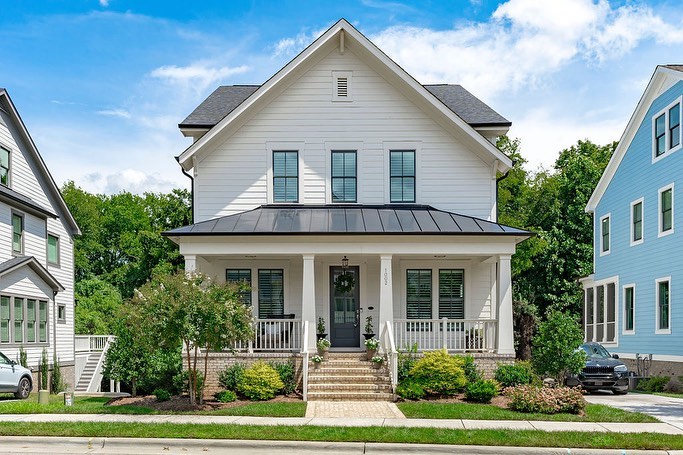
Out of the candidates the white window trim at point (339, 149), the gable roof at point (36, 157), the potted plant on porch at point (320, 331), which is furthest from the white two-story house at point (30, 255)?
the white window trim at point (339, 149)

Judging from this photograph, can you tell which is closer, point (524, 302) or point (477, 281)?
point (477, 281)

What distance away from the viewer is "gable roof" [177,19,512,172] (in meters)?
21.1

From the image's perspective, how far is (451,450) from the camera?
11.3 meters

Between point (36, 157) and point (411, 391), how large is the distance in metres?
19.0

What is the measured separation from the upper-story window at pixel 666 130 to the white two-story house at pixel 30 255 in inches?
896

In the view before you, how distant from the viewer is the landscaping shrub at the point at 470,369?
60.1 feet

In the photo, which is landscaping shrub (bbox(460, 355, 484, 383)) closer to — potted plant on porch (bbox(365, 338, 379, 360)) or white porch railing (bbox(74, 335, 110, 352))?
potted plant on porch (bbox(365, 338, 379, 360))

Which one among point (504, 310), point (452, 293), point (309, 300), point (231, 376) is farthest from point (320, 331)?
point (504, 310)

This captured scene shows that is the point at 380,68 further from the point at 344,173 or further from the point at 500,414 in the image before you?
the point at 500,414

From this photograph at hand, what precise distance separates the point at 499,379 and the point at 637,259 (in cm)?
1183

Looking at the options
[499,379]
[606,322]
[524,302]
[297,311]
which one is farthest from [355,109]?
[524,302]

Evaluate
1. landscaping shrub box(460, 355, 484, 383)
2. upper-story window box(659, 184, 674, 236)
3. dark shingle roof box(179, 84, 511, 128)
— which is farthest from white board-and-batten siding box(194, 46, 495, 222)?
upper-story window box(659, 184, 674, 236)

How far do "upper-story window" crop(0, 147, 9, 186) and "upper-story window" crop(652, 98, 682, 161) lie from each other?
924 inches

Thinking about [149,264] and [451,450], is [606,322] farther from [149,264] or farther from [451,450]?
[149,264]
